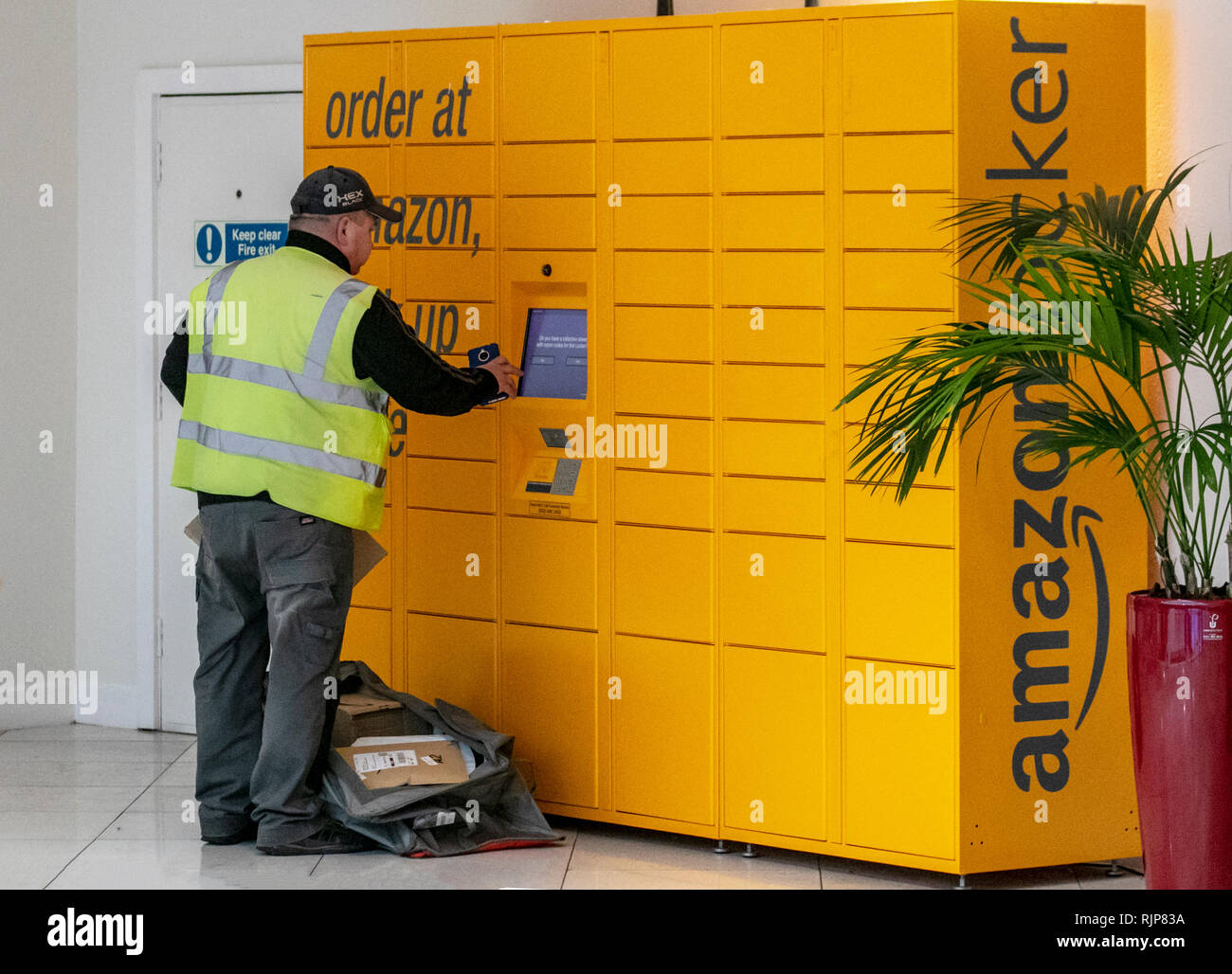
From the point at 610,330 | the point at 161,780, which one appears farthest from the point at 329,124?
the point at 161,780

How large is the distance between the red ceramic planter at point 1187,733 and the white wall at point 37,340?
3.82 metres

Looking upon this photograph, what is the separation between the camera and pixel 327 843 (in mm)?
4008

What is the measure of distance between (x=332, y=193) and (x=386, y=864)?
176 centimetres

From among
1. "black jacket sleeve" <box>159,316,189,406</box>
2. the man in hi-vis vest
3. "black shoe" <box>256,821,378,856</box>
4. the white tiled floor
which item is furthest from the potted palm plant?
"black jacket sleeve" <box>159,316,189,406</box>

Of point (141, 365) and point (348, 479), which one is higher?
point (141, 365)

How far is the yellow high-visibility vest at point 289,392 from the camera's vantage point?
3889mm

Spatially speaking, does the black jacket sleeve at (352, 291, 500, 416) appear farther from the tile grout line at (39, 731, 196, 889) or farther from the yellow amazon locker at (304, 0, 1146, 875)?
the tile grout line at (39, 731, 196, 889)

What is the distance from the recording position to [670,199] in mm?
4051

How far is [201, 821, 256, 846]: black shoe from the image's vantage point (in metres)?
Answer: 4.11

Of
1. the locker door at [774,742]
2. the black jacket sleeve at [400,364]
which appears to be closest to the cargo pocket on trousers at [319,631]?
the black jacket sleeve at [400,364]

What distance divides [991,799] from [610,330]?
159 cm

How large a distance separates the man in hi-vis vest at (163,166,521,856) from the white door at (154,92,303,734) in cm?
129

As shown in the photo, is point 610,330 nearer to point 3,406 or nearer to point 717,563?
point 717,563

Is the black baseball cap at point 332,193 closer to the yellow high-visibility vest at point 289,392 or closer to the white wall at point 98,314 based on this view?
the yellow high-visibility vest at point 289,392
